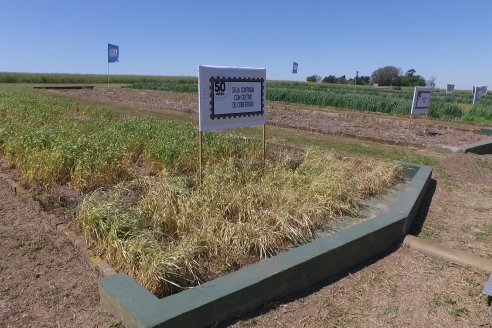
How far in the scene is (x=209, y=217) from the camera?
11.4 ft

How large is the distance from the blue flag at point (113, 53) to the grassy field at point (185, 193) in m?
20.2

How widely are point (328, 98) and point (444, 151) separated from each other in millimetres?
12343

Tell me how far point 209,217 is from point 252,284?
0.99 meters

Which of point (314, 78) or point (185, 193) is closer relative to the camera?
point (185, 193)

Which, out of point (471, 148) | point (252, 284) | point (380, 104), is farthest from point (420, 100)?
point (252, 284)

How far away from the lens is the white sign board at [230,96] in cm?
444

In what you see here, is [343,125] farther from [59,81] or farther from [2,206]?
[59,81]

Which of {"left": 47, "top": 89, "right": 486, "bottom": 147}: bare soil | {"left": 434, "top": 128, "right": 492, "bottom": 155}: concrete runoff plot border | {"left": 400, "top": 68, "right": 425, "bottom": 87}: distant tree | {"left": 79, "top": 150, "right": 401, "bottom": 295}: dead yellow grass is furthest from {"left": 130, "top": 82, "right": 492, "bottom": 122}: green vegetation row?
{"left": 400, "top": 68, "right": 425, "bottom": 87}: distant tree

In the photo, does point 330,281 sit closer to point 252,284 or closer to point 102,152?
point 252,284

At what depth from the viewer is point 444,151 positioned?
8.83 m

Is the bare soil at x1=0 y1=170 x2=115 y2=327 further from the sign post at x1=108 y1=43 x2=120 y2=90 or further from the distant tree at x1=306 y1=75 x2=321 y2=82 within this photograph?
the distant tree at x1=306 y1=75 x2=321 y2=82

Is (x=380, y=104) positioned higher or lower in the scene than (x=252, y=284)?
higher

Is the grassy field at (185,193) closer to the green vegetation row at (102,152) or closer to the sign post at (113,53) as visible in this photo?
the green vegetation row at (102,152)

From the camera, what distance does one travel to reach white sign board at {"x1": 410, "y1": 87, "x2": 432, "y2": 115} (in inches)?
420
